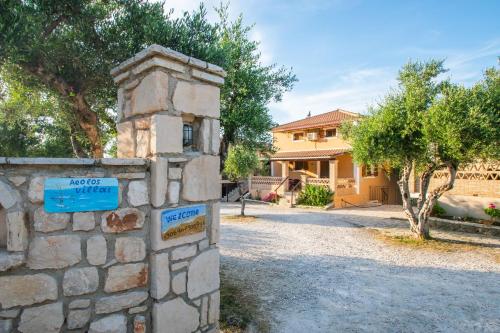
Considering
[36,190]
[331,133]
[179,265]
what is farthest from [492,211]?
[36,190]

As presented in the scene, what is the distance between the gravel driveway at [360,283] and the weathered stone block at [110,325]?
2.20m

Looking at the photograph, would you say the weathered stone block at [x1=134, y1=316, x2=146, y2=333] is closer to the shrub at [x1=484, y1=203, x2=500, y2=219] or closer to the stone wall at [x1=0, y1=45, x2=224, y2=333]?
the stone wall at [x1=0, y1=45, x2=224, y2=333]

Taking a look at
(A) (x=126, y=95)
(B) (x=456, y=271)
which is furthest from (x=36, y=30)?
(B) (x=456, y=271)

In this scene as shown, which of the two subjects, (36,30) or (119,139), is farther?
(36,30)

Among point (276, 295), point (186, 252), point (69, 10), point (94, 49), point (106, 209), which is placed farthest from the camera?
point (94, 49)

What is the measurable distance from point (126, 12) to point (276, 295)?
7.04 meters

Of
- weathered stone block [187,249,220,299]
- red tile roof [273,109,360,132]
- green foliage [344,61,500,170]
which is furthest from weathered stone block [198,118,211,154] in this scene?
red tile roof [273,109,360,132]

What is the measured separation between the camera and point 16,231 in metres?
2.43

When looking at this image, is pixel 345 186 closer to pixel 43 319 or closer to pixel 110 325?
pixel 110 325

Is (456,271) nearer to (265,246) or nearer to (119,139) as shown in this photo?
(265,246)

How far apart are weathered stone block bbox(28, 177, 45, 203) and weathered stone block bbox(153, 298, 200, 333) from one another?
155 cm

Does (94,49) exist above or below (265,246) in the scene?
above

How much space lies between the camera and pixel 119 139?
3637 mm

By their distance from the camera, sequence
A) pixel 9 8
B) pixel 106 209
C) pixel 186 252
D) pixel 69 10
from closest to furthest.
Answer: pixel 106 209
pixel 186 252
pixel 9 8
pixel 69 10
